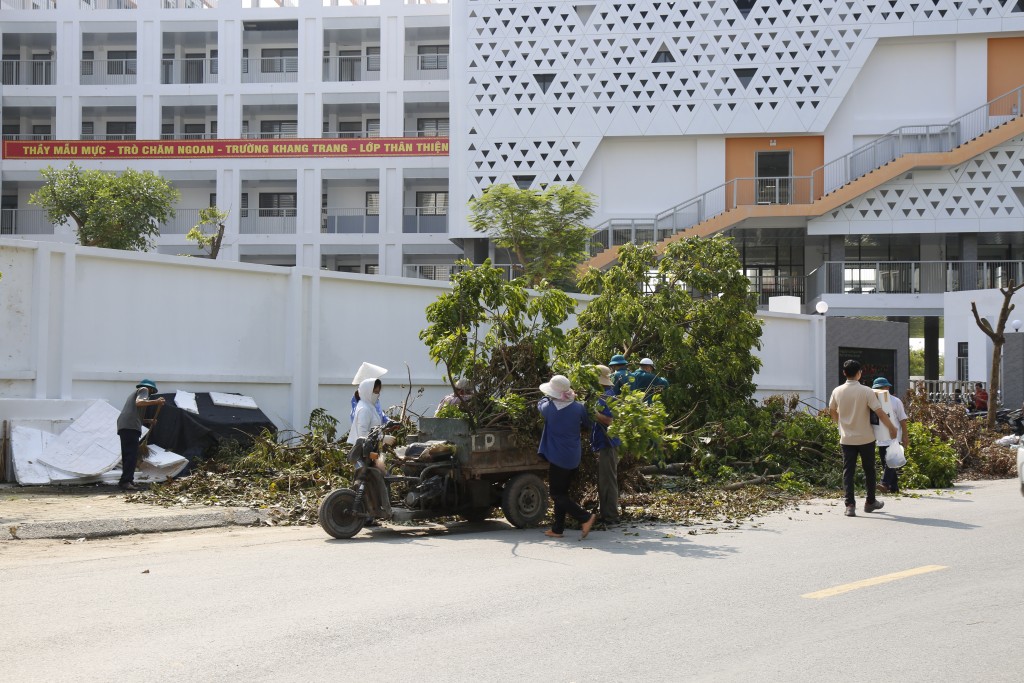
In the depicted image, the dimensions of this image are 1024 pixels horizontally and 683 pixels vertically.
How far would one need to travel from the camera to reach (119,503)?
11562 mm

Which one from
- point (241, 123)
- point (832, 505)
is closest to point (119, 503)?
point (832, 505)

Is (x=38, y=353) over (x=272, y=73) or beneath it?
beneath

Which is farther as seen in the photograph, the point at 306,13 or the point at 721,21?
the point at 306,13

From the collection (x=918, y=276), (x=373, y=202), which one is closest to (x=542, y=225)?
(x=918, y=276)

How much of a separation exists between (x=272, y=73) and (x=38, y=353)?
3678 cm

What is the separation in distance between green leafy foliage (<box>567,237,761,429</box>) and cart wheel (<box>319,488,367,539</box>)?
617 cm

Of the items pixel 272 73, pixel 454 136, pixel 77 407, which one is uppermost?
pixel 272 73

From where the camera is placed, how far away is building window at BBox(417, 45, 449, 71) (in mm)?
48750

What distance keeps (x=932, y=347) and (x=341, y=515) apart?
3856 cm

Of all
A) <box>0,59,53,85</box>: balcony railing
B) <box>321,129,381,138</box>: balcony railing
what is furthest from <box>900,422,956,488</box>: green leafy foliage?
<box>0,59,53,85</box>: balcony railing

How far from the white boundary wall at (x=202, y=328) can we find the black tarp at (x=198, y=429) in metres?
0.69

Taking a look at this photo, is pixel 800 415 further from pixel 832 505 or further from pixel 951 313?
pixel 951 313

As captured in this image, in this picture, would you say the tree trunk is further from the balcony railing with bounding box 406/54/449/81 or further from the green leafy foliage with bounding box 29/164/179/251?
the balcony railing with bounding box 406/54/449/81

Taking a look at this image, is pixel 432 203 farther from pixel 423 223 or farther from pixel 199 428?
pixel 199 428
